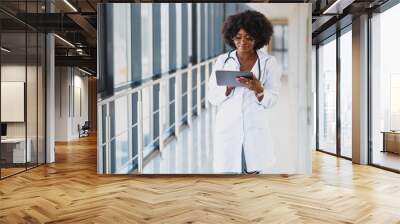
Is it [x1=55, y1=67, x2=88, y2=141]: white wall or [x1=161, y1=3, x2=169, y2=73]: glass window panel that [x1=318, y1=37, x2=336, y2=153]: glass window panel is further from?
[x1=55, y1=67, x2=88, y2=141]: white wall

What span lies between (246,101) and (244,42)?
0.93 metres

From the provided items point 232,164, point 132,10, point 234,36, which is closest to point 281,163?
point 232,164

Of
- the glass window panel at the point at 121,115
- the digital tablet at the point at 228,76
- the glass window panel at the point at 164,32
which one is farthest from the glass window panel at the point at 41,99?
the digital tablet at the point at 228,76

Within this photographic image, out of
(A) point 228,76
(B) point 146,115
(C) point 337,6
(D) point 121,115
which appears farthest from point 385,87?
(D) point 121,115

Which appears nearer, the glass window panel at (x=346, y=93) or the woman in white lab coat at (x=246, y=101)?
the woman in white lab coat at (x=246, y=101)

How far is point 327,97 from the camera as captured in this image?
33.2 ft

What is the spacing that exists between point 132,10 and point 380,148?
523cm

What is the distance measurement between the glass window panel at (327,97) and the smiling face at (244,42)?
4169 millimetres

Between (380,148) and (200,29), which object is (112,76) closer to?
(200,29)

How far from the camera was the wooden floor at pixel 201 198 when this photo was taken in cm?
392

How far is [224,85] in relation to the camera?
6117mm

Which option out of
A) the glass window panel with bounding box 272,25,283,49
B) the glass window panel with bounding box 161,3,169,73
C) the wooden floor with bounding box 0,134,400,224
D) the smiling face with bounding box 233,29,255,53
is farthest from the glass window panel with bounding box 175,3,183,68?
the wooden floor with bounding box 0,134,400,224

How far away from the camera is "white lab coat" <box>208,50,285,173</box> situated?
609 centimetres

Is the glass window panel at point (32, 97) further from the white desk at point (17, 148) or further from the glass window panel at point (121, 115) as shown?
the glass window panel at point (121, 115)
